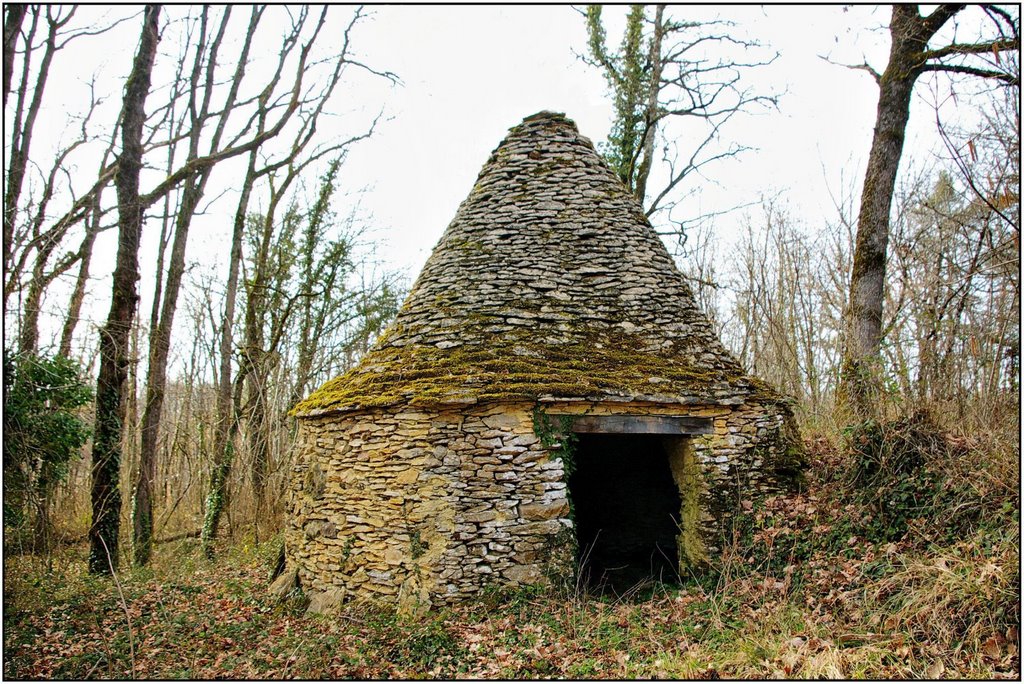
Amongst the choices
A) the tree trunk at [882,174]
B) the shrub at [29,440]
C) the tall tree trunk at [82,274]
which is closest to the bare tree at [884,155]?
the tree trunk at [882,174]

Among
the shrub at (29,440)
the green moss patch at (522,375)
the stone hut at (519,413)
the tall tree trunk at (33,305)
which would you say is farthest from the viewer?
the green moss patch at (522,375)

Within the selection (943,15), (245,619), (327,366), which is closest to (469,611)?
(245,619)

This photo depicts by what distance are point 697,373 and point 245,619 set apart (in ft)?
18.6

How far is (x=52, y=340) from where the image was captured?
6.12 metres

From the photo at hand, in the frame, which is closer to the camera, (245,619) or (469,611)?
(469,611)

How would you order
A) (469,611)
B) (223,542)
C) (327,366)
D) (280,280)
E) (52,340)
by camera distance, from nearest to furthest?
(469,611), (52,340), (223,542), (280,280), (327,366)

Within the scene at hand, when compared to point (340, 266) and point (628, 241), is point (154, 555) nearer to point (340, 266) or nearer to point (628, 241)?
point (340, 266)

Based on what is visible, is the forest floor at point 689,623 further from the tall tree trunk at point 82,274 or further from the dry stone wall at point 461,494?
the tall tree trunk at point 82,274

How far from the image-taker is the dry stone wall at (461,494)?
574 cm

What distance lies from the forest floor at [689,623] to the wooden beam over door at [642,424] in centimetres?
108

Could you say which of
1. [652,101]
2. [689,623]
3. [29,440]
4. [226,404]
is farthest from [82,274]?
[652,101]

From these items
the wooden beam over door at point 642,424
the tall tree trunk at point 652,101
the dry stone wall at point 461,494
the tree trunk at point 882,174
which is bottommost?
the dry stone wall at point 461,494

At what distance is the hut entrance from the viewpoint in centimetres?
814

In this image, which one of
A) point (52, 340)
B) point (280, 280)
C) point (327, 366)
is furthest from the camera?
point (327, 366)
